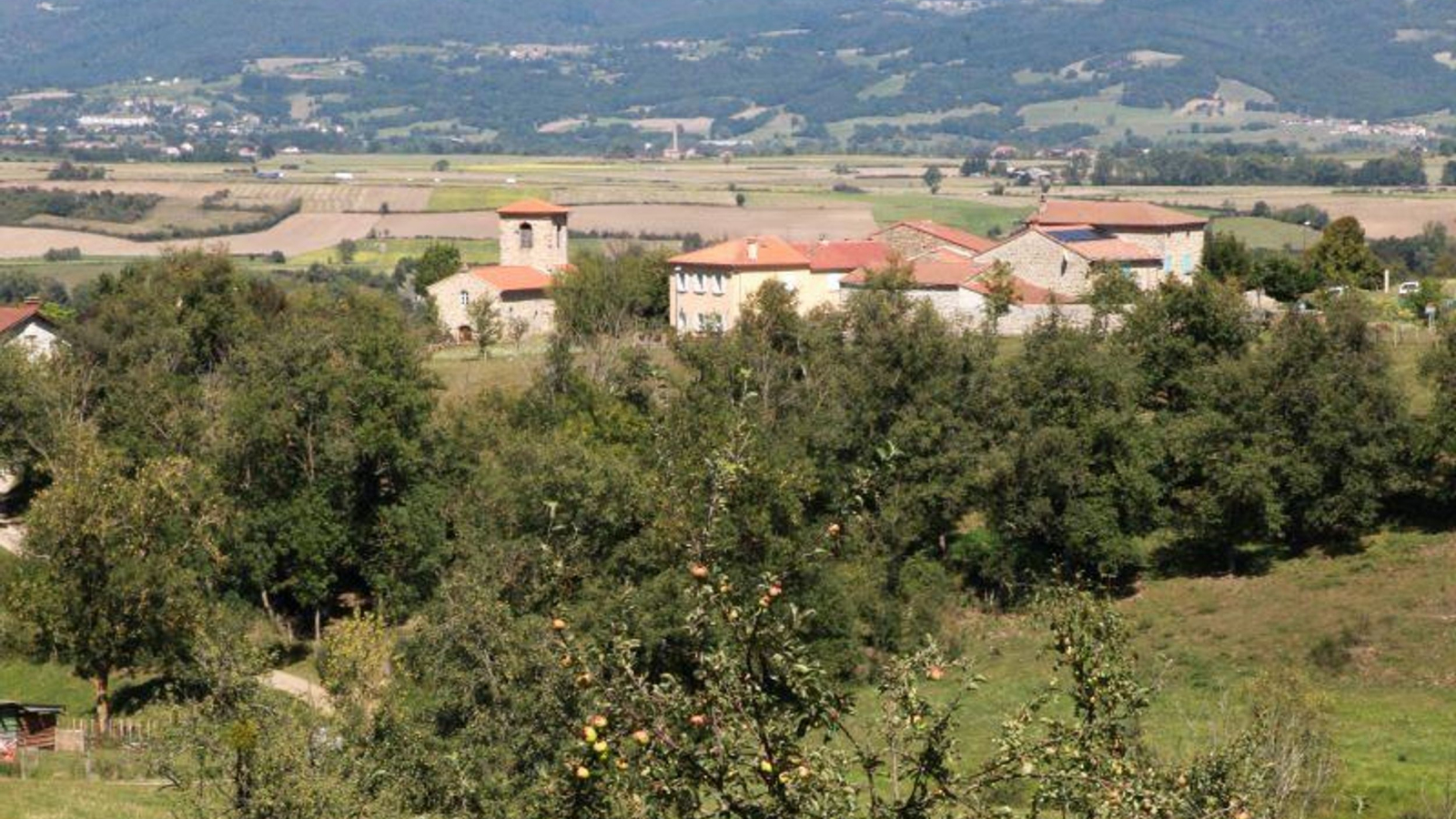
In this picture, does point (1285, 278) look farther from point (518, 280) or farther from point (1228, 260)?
point (518, 280)

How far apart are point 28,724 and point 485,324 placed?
34.4m

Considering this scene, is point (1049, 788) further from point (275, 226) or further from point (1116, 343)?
point (275, 226)

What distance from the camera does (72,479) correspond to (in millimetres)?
40188

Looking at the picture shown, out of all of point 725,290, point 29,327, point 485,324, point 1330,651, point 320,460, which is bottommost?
point 1330,651

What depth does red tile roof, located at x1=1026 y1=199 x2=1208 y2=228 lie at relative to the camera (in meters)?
74.6

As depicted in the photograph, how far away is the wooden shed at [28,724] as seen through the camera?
35938mm

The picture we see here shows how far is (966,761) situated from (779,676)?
2063cm

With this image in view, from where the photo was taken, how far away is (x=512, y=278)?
255 ft

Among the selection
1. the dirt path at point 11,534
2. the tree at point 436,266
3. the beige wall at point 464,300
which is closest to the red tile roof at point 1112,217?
the beige wall at point 464,300

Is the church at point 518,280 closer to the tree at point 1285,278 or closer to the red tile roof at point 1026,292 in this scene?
the red tile roof at point 1026,292

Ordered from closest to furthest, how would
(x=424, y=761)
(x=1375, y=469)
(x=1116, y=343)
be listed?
(x=424, y=761) → (x=1375, y=469) → (x=1116, y=343)

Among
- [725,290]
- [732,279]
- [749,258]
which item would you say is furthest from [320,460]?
[749,258]

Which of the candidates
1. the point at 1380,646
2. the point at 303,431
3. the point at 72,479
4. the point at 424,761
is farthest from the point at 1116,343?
the point at 424,761

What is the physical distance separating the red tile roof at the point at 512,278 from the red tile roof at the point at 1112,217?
744 inches
